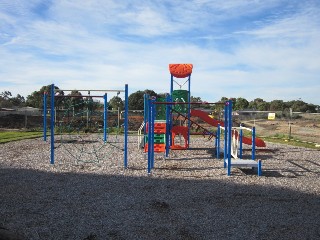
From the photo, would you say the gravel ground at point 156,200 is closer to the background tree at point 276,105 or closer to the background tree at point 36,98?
the background tree at point 36,98

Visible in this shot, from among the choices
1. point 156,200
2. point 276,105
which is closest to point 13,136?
point 156,200

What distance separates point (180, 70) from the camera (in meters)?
14.0

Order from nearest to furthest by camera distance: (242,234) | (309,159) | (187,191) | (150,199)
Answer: (242,234), (150,199), (187,191), (309,159)

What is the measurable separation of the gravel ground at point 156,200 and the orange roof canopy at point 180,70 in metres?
4.26

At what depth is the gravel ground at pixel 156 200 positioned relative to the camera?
4.98 m

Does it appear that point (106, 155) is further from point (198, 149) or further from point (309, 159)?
point (309, 159)

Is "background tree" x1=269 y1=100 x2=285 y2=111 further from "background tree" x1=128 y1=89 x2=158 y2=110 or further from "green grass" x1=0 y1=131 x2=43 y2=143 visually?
"green grass" x1=0 y1=131 x2=43 y2=143

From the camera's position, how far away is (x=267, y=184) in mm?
8031

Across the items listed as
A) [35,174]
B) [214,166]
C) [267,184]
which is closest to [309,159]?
[214,166]

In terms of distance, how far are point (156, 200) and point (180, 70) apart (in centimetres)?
833

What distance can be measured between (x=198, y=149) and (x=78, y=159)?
541 centimetres

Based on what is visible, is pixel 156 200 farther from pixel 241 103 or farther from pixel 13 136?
pixel 241 103

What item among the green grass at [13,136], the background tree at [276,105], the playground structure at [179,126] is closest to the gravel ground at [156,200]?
the playground structure at [179,126]

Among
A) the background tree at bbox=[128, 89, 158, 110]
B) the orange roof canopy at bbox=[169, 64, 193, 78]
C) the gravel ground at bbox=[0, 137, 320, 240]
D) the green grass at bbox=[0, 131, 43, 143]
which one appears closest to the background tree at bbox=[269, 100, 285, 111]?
the background tree at bbox=[128, 89, 158, 110]
